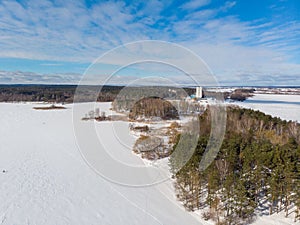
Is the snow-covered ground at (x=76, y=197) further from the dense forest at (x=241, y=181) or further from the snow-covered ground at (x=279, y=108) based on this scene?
the snow-covered ground at (x=279, y=108)

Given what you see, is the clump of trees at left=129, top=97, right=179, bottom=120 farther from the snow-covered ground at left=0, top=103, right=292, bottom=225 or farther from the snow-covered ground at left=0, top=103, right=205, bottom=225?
the snow-covered ground at left=0, top=103, right=205, bottom=225

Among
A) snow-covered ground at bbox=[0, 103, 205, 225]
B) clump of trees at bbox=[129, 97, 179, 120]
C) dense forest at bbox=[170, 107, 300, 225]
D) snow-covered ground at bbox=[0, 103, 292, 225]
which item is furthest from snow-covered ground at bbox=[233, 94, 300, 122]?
snow-covered ground at bbox=[0, 103, 205, 225]

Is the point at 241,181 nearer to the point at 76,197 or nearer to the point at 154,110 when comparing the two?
the point at 76,197

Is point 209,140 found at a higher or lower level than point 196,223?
higher

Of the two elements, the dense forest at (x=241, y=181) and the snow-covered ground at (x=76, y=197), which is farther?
the snow-covered ground at (x=76, y=197)

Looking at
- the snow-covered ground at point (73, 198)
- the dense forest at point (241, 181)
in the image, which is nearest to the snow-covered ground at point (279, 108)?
the dense forest at point (241, 181)

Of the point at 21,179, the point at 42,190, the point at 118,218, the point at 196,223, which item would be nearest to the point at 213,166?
the point at 196,223

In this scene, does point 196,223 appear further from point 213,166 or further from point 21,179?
point 21,179

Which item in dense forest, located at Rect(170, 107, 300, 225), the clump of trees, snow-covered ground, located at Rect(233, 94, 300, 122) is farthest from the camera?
snow-covered ground, located at Rect(233, 94, 300, 122)
